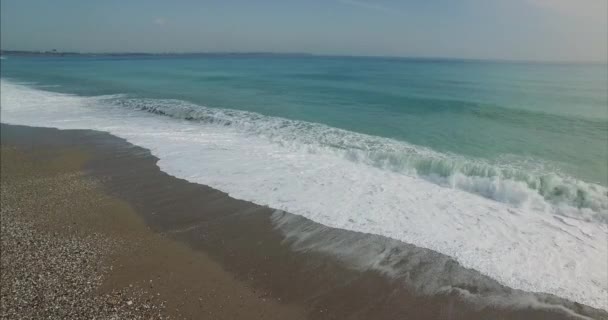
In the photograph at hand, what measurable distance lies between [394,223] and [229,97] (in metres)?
20.5

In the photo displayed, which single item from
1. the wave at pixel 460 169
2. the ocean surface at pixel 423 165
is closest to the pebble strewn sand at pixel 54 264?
the ocean surface at pixel 423 165

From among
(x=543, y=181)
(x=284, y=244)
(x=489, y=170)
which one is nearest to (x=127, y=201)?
(x=284, y=244)

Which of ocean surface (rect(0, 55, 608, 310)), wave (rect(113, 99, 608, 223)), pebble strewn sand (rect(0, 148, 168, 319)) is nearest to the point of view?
pebble strewn sand (rect(0, 148, 168, 319))

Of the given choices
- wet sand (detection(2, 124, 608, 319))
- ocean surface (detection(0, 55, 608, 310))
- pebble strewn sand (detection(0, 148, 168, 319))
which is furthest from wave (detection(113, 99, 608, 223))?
pebble strewn sand (detection(0, 148, 168, 319))

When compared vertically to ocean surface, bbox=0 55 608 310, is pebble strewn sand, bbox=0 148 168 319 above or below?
below

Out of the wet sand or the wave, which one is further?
the wave

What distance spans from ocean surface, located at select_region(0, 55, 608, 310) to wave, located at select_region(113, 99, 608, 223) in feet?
0.15

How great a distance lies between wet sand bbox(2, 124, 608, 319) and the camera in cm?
484

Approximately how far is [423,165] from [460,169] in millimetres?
1098

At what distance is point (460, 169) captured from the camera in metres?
10.3

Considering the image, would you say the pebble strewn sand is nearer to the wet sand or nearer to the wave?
the wet sand

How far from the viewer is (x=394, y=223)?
283 inches

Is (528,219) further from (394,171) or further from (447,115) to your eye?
(447,115)

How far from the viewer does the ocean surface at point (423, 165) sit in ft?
21.1
